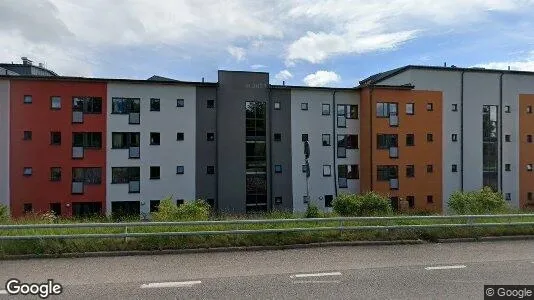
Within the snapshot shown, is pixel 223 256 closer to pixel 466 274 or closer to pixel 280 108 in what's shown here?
pixel 466 274

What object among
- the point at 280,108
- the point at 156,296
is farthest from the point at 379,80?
the point at 156,296

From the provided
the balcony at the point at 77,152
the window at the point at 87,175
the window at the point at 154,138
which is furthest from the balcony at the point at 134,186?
the balcony at the point at 77,152

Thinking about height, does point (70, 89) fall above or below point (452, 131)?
above

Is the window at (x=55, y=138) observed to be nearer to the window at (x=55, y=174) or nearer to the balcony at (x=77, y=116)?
the balcony at (x=77, y=116)

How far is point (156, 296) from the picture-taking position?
5727mm

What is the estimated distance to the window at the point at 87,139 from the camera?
2888 cm

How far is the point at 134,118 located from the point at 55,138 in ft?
18.2

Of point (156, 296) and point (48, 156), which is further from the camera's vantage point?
point (48, 156)

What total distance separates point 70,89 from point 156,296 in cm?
2696

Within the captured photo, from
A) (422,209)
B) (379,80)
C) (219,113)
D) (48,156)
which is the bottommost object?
(422,209)

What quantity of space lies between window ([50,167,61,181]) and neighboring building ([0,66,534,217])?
0.08 meters

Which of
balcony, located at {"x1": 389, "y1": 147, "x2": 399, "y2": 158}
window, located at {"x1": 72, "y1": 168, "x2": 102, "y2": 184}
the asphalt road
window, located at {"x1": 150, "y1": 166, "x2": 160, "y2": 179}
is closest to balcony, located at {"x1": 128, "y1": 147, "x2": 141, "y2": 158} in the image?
window, located at {"x1": 150, "y1": 166, "x2": 160, "y2": 179}

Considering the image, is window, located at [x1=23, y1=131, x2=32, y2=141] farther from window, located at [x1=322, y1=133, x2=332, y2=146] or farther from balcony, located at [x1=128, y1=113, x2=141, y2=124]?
window, located at [x1=322, y1=133, x2=332, y2=146]

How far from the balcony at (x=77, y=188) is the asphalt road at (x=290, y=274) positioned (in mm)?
23388
